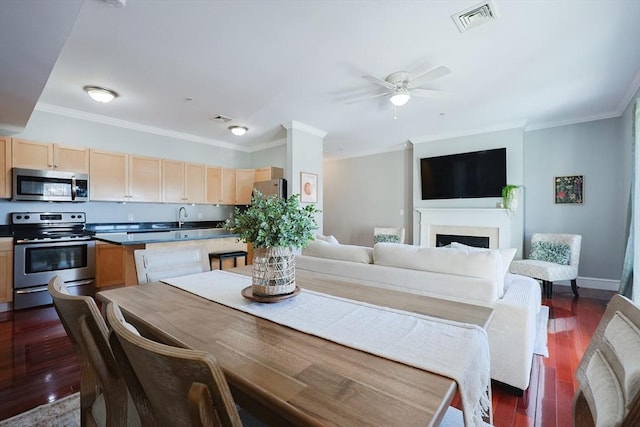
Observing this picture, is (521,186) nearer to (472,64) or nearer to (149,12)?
(472,64)

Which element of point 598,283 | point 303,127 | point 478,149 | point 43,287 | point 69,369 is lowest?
point 69,369

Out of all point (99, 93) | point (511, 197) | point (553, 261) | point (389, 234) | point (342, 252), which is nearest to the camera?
point (342, 252)

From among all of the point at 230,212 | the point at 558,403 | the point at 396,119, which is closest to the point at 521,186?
the point at 396,119

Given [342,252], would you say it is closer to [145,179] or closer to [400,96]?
[400,96]

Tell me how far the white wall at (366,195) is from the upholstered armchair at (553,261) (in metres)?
2.29

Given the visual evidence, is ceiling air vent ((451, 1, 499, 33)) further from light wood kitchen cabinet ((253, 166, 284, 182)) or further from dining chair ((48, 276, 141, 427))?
light wood kitchen cabinet ((253, 166, 284, 182))

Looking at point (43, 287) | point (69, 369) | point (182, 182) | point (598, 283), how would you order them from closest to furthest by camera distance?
1. point (69, 369)
2. point (43, 287)
3. point (598, 283)
4. point (182, 182)

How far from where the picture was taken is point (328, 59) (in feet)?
9.03

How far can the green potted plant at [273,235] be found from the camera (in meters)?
1.24

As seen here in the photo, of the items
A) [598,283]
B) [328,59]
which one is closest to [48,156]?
[328,59]

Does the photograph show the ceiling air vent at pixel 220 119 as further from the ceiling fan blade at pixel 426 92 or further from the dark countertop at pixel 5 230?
the dark countertop at pixel 5 230

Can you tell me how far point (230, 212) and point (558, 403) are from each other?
5.81 meters

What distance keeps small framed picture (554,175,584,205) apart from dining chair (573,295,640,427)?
469 centimetres

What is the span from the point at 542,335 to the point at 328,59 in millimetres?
3404
